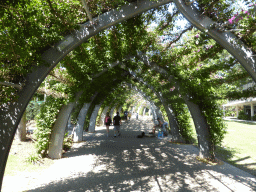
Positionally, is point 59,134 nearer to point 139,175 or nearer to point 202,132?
point 139,175

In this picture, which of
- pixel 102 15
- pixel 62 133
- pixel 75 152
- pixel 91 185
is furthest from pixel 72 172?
pixel 102 15

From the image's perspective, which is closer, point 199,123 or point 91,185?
point 91,185

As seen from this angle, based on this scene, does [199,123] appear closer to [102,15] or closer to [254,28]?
[254,28]

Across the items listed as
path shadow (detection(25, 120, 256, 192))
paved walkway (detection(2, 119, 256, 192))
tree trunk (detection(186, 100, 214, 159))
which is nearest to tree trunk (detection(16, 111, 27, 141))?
path shadow (detection(25, 120, 256, 192))

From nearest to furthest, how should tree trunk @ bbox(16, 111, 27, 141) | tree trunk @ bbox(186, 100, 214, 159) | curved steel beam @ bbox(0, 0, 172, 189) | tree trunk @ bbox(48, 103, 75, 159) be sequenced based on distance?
curved steel beam @ bbox(0, 0, 172, 189) → tree trunk @ bbox(186, 100, 214, 159) → tree trunk @ bbox(48, 103, 75, 159) → tree trunk @ bbox(16, 111, 27, 141)

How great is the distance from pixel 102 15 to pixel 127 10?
1.78 ft

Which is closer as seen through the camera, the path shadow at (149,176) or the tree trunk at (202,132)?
the path shadow at (149,176)

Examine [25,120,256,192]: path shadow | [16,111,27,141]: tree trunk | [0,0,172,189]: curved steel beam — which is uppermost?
[0,0,172,189]: curved steel beam

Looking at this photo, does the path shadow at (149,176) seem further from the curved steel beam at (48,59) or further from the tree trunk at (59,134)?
the curved steel beam at (48,59)

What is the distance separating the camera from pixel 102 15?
13.0ft

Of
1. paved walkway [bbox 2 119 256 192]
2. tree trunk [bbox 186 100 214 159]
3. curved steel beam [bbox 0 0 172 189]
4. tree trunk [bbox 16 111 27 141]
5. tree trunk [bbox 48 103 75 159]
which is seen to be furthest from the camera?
tree trunk [bbox 16 111 27 141]

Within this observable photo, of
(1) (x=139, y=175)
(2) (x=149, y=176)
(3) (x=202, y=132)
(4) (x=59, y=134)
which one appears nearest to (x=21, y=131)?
(4) (x=59, y=134)

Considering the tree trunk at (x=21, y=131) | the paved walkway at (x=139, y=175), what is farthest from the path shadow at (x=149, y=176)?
the tree trunk at (x=21, y=131)

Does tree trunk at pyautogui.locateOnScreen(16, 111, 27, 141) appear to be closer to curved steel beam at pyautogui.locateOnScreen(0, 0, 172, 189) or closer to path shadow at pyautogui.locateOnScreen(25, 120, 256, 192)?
path shadow at pyautogui.locateOnScreen(25, 120, 256, 192)
